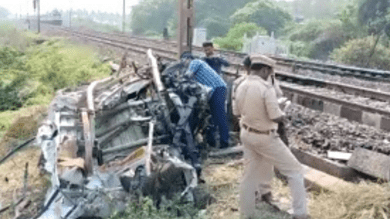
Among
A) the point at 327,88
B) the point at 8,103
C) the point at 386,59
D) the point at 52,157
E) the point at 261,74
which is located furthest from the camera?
the point at 386,59

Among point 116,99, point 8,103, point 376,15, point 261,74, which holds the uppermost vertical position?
point 376,15

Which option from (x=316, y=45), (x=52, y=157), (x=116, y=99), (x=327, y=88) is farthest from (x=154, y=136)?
(x=316, y=45)

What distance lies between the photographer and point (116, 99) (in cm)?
700

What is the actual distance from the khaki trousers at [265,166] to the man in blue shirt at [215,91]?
8.72 feet

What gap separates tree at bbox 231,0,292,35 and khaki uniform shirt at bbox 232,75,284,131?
48.2m

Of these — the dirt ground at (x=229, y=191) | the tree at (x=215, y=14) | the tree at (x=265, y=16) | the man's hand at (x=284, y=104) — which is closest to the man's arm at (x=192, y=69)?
the dirt ground at (x=229, y=191)

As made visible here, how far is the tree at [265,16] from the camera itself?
52250mm

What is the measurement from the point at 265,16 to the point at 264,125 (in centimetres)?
4971

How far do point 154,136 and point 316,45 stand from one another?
33.9 metres

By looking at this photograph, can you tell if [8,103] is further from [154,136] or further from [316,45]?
[316,45]

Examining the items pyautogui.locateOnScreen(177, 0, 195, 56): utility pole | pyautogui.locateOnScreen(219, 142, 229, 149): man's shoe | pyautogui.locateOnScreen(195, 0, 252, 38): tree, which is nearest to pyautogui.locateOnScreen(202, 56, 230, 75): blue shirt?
pyautogui.locateOnScreen(219, 142, 229, 149): man's shoe

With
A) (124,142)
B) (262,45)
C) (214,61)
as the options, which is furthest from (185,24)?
(262,45)

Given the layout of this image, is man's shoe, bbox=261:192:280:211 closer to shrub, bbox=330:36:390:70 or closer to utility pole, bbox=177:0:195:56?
utility pole, bbox=177:0:195:56

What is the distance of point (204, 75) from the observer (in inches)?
313
